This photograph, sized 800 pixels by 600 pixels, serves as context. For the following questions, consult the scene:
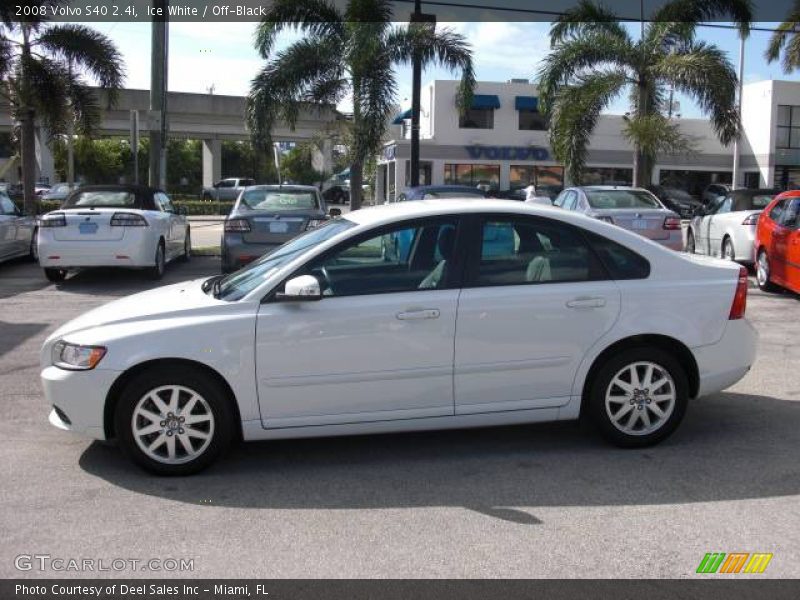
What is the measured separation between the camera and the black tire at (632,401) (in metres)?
5.28

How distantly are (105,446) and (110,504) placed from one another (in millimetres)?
1054

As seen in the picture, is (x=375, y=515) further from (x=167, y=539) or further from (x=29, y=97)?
(x=29, y=97)

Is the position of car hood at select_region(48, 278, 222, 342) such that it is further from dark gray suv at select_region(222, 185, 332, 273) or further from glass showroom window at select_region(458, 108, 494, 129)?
glass showroom window at select_region(458, 108, 494, 129)

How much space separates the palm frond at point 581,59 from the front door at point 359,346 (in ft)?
58.2

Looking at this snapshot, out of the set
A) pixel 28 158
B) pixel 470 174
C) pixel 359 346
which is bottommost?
pixel 359 346

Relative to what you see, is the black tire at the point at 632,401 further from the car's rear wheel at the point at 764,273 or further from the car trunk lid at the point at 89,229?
the car trunk lid at the point at 89,229

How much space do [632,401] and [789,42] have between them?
3041 centimetres

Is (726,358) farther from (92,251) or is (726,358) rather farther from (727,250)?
(92,251)

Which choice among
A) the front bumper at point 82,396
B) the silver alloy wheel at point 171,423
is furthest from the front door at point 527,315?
the front bumper at point 82,396

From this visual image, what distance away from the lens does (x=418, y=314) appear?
4.99 m

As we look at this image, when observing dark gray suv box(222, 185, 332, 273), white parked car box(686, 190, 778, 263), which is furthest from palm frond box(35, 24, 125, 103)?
white parked car box(686, 190, 778, 263)

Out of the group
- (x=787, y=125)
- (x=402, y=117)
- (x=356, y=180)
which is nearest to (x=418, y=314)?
(x=356, y=180)

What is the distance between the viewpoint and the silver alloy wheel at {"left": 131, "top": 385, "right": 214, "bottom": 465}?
4.86 meters

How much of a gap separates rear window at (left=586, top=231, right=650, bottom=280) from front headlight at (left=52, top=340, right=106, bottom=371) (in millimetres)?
3086
